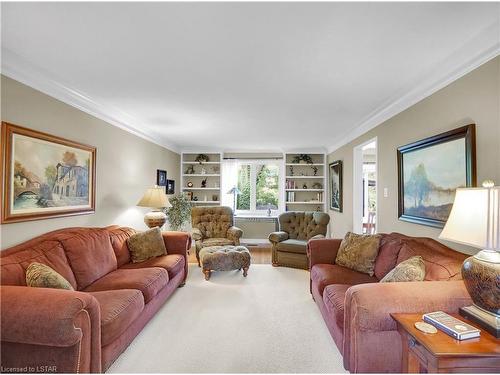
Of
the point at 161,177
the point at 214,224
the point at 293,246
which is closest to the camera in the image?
the point at 293,246

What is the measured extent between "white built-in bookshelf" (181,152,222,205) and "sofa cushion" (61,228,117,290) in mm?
3674

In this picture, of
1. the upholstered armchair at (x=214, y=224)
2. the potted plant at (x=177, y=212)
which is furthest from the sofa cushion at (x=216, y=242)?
the potted plant at (x=177, y=212)

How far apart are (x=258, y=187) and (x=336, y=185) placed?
1984 millimetres

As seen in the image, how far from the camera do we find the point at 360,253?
8.87ft

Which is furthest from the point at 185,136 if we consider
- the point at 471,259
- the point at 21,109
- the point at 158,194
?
the point at 471,259

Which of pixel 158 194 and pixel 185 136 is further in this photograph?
pixel 185 136

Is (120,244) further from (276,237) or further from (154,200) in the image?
(276,237)

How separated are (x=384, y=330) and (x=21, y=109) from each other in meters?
3.27

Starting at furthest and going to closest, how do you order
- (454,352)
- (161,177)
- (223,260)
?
1. (161,177)
2. (223,260)
3. (454,352)

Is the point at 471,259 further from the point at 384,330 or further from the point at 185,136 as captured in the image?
the point at 185,136

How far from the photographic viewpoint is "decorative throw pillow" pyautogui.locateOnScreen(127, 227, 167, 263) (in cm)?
317

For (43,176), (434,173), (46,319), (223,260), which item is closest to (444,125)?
(434,173)

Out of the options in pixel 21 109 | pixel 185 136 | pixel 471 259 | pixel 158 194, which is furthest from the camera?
pixel 185 136

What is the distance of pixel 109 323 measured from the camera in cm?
178
